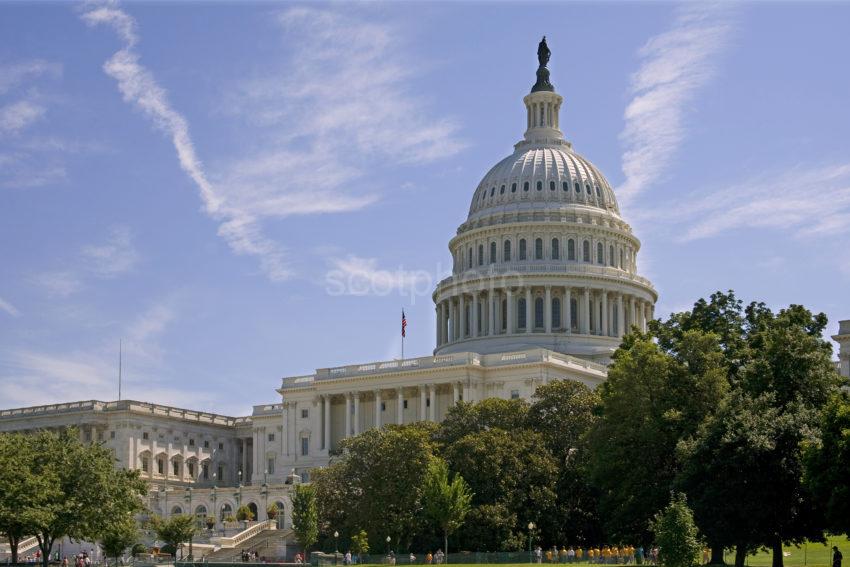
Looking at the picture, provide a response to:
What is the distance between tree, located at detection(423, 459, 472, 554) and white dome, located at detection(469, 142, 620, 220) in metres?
79.4

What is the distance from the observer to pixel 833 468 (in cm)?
6506

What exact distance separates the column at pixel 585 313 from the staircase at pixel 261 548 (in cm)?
5343

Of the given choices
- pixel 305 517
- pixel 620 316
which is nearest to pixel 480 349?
pixel 620 316

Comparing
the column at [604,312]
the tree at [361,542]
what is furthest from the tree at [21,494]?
the column at [604,312]

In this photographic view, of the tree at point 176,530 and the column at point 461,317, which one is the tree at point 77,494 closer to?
the tree at point 176,530

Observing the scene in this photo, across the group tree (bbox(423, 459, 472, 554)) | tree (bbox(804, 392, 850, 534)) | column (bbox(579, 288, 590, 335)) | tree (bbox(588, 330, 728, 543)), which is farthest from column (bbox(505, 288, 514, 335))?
tree (bbox(804, 392, 850, 534))

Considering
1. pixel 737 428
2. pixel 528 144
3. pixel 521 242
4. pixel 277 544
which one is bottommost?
pixel 277 544

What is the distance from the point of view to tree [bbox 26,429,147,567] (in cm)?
9344

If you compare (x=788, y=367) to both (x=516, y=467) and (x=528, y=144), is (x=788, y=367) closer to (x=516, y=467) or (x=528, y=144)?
(x=516, y=467)

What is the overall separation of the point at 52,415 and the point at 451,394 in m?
58.7

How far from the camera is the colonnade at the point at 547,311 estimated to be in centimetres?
16538

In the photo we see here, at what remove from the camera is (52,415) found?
180125mm

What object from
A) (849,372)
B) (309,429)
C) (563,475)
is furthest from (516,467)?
(309,429)

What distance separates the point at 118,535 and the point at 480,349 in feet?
237
